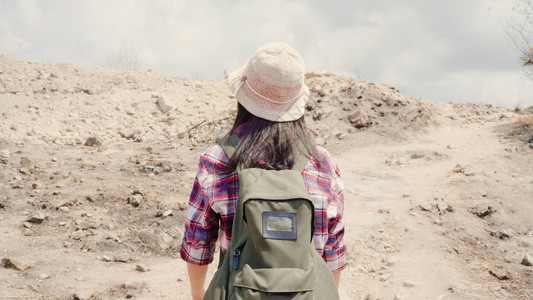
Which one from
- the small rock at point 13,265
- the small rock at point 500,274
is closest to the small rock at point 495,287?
the small rock at point 500,274

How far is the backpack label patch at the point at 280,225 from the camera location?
1375mm

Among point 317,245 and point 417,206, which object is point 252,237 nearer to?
point 317,245

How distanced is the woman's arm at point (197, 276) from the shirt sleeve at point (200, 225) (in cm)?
4

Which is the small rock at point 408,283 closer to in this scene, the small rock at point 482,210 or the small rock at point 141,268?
the small rock at point 482,210

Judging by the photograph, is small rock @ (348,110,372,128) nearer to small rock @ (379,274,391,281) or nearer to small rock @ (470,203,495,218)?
small rock @ (470,203,495,218)

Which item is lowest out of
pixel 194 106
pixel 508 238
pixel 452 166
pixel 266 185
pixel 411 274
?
pixel 411 274

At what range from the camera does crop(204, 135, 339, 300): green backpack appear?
4.52ft

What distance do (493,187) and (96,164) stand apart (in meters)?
6.56

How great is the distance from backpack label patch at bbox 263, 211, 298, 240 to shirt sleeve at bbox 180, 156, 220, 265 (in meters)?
0.30

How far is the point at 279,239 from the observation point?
1383mm

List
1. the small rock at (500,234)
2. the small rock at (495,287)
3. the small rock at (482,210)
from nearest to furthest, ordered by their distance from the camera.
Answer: the small rock at (495,287) < the small rock at (500,234) < the small rock at (482,210)

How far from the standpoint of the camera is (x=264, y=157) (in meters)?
1.54

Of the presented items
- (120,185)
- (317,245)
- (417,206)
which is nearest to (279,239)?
(317,245)

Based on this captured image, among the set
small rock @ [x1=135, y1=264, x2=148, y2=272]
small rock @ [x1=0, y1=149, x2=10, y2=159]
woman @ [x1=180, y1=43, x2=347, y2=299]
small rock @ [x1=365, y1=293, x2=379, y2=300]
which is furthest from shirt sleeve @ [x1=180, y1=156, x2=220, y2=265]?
small rock @ [x1=0, y1=149, x2=10, y2=159]
